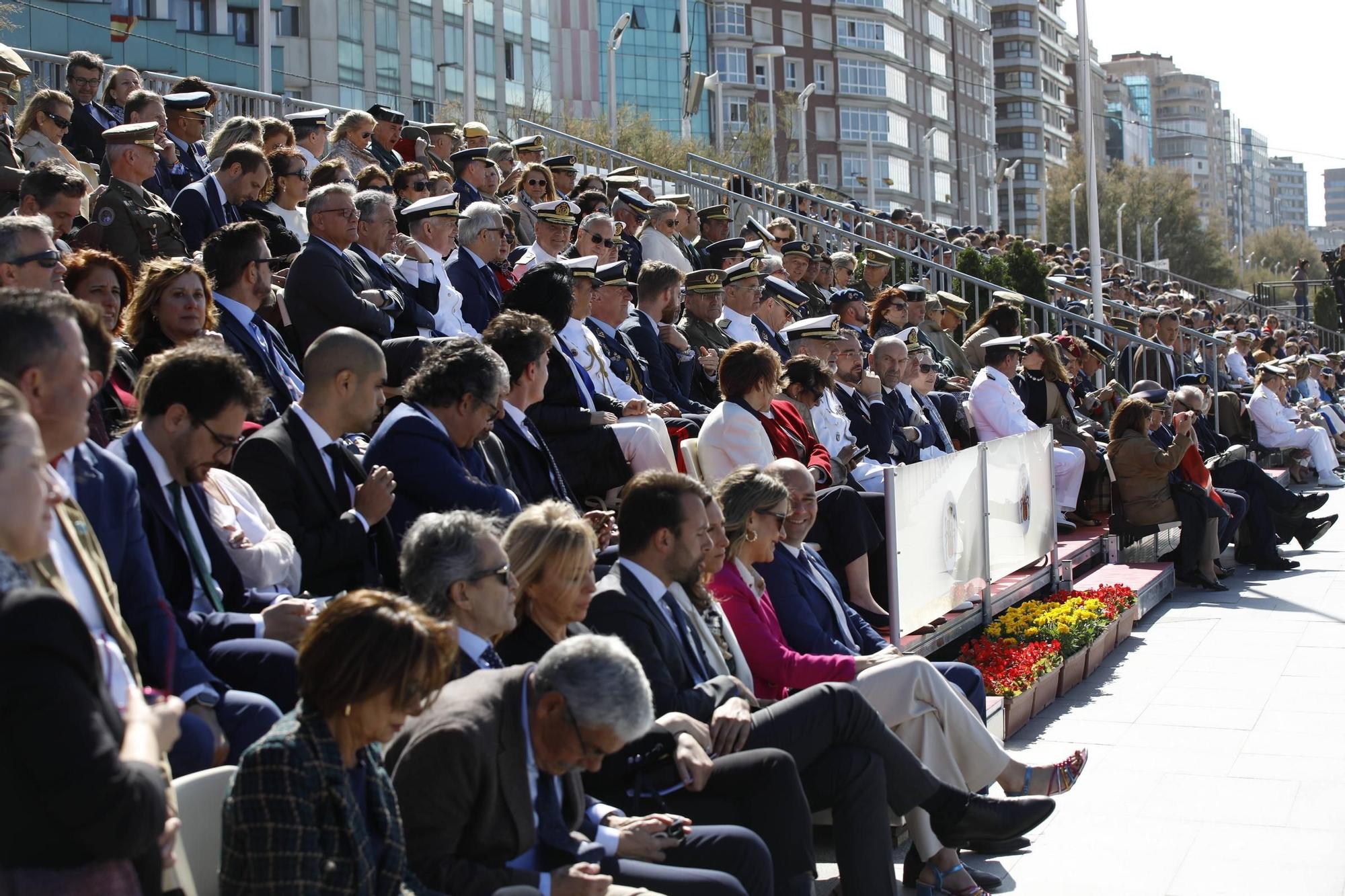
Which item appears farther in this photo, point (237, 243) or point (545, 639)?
point (237, 243)

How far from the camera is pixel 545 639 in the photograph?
4.59m

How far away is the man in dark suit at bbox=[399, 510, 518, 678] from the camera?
13.6 feet

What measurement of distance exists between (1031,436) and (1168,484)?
2.44 meters

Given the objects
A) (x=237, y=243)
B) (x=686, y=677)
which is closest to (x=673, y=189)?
(x=237, y=243)

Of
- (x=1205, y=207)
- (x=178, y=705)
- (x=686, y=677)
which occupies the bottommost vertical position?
(x=686, y=677)

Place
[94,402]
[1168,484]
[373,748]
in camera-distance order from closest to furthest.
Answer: [373,748], [94,402], [1168,484]

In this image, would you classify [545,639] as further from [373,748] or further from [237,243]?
[237,243]

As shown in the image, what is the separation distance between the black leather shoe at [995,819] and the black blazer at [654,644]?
1.11m

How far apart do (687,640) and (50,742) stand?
300 cm

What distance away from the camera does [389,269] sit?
334 inches

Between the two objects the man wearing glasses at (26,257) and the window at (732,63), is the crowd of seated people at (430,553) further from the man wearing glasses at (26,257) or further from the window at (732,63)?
the window at (732,63)

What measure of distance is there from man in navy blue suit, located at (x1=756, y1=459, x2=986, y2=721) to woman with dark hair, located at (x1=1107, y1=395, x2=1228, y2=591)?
6.18 m

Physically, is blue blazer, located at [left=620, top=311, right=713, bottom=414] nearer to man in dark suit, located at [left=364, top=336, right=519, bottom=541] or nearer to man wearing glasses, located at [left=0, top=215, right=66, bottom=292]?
man in dark suit, located at [left=364, top=336, right=519, bottom=541]

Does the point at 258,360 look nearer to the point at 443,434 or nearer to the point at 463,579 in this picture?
the point at 443,434
